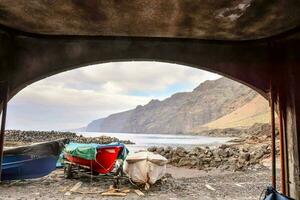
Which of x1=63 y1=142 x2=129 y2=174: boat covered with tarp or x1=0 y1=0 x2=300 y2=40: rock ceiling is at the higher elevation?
x1=0 y1=0 x2=300 y2=40: rock ceiling

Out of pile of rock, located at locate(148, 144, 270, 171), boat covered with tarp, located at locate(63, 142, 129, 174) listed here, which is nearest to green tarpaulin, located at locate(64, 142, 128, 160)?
boat covered with tarp, located at locate(63, 142, 129, 174)

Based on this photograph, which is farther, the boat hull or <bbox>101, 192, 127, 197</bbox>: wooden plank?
the boat hull

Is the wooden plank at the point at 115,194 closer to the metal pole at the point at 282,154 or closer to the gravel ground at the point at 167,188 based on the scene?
the gravel ground at the point at 167,188

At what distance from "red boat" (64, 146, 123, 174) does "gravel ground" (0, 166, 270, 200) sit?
1.83 ft

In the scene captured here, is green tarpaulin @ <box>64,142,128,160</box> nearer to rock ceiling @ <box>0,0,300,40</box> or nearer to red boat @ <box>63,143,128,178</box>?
red boat @ <box>63,143,128,178</box>

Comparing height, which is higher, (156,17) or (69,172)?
(156,17)

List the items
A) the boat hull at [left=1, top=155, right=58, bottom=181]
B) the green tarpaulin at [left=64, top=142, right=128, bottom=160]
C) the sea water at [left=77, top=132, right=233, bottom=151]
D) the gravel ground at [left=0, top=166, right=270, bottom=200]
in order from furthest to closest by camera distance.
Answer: the sea water at [left=77, top=132, right=233, bottom=151] < the green tarpaulin at [left=64, top=142, right=128, bottom=160] < the boat hull at [left=1, top=155, right=58, bottom=181] < the gravel ground at [left=0, top=166, right=270, bottom=200]

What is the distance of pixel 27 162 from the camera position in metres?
12.6

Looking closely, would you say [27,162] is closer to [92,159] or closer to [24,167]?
[24,167]

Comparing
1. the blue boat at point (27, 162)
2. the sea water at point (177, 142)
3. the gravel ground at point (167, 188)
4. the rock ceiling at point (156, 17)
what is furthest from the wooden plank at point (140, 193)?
the sea water at point (177, 142)

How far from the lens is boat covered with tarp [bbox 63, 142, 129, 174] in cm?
1262

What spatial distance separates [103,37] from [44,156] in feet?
34.3

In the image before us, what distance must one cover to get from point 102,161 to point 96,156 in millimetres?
361

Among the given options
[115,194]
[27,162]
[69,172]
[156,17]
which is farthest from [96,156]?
[156,17]
